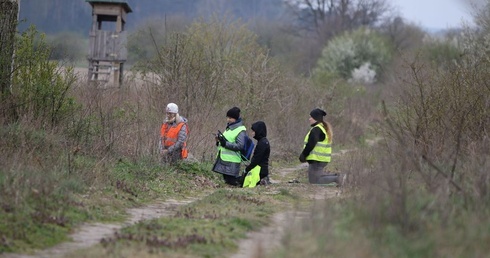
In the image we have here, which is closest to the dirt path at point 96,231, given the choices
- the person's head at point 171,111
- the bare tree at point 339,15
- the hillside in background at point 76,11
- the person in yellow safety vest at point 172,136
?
the person in yellow safety vest at point 172,136

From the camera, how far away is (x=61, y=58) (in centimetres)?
1778

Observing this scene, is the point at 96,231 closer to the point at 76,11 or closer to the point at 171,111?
the point at 171,111

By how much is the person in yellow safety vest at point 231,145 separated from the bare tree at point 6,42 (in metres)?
4.37

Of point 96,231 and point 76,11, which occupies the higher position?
point 76,11

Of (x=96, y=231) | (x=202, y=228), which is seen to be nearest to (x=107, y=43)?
(x=96, y=231)

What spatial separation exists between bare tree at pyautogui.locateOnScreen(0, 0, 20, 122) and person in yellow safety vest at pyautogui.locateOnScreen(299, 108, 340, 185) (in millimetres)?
6007

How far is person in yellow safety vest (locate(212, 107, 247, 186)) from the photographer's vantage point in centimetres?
1752

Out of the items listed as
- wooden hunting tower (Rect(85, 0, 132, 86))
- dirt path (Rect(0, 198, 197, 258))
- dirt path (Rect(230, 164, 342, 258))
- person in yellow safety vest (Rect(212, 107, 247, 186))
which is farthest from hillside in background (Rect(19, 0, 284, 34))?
dirt path (Rect(230, 164, 342, 258))

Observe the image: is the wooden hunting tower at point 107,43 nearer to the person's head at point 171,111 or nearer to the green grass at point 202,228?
the person's head at point 171,111

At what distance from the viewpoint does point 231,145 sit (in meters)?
17.5

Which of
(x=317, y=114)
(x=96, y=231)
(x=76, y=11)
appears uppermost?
(x=76, y=11)

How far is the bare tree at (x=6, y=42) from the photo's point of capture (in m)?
15.7

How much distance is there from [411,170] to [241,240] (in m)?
4.40

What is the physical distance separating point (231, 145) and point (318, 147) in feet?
5.90
